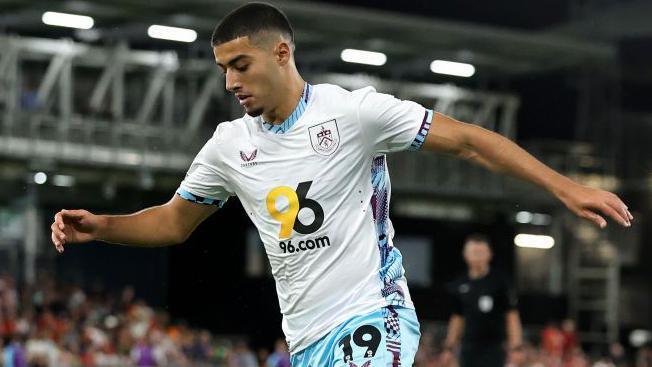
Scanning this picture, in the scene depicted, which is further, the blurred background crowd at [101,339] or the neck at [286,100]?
the blurred background crowd at [101,339]

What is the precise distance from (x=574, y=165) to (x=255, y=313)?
31.1ft

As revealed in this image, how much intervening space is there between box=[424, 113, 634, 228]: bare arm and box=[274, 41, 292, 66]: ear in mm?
594

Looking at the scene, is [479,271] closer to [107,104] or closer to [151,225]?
[151,225]

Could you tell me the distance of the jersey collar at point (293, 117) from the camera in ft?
15.8

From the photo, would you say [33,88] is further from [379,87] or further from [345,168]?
[345,168]

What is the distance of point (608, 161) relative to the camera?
35.1 metres

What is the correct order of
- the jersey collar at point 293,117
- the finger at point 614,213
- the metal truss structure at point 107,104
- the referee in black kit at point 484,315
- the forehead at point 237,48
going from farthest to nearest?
the metal truss structure at point 107,104 < the referee in black kit at point 484,315 < the jersey collar at point 293,117 < the forehead at point 237,48 < the finger at point 614,213

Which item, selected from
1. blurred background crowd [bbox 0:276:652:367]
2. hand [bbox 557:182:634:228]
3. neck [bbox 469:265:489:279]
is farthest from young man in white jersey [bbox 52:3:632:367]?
blurred background crowd [bbox 0:276:652:367]

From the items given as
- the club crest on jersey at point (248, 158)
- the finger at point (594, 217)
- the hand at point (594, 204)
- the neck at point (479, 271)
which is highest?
the club crest on jersey at point (248, 158)

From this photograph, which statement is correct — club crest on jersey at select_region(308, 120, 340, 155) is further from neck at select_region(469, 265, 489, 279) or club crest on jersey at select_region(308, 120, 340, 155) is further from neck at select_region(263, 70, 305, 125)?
neck at select_region(469, 265, 489, 279)

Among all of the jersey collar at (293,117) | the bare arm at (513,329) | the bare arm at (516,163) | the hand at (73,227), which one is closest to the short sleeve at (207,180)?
the jersey collar at (293,117)

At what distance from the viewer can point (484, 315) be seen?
36.5 ft

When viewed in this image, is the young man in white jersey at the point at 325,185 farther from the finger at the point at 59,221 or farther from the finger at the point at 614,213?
the finger at the point at 614,213

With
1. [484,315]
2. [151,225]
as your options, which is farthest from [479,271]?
[151,225]
